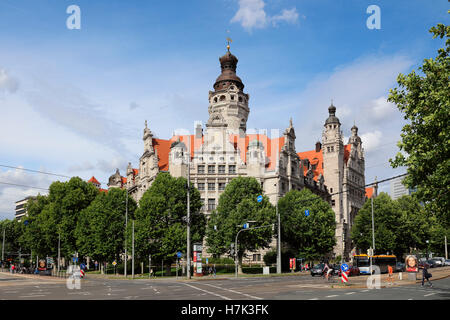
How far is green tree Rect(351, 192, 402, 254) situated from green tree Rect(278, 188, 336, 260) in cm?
1565

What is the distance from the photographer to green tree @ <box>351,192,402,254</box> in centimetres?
8127

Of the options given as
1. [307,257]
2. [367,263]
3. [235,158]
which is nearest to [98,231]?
[235,158]

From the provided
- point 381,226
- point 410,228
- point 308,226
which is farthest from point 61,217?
point 410,228

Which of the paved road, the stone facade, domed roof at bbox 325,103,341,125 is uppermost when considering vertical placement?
domed roof at bbox 325,103,341,125

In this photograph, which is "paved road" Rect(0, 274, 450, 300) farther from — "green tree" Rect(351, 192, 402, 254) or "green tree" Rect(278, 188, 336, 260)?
"green tree" Rect(351, 192, 402, 254)

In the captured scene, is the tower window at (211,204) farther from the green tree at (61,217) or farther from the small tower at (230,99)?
the green tree at (61,217)

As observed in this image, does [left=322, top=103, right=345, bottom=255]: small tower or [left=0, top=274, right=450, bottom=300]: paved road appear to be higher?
[left=322, top=103, right=345, bottom=255]: small tower

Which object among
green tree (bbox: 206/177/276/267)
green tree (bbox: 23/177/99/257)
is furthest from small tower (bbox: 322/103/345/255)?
green tree (bbox: 23/177/99/257)

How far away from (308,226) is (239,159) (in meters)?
18.7

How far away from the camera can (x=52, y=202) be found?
81.6m

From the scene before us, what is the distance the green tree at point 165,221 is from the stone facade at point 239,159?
13.5 m

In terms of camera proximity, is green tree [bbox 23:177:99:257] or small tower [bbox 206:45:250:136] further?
small tower [bbox 206:45:250:136]
